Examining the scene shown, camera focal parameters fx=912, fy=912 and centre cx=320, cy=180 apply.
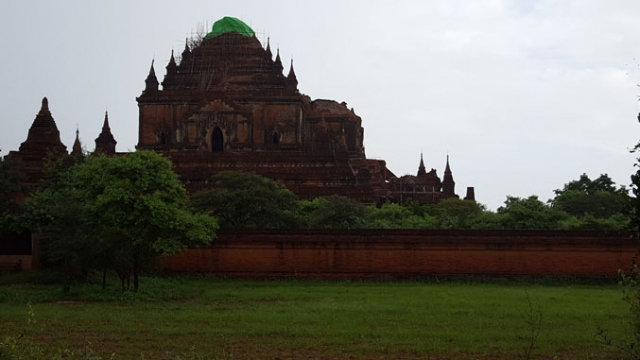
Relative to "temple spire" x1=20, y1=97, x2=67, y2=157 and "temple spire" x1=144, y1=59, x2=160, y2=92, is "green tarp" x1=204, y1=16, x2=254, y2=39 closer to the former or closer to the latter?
"temple spire" x1=144, y1=59, x2=160, y2=92

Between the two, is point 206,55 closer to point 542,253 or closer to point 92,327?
point 542,253

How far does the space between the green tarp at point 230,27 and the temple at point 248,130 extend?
0.08m

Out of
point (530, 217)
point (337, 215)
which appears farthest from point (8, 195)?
point (530, 217)

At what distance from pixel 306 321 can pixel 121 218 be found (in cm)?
983

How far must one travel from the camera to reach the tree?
23094mm

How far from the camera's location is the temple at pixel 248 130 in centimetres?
4350

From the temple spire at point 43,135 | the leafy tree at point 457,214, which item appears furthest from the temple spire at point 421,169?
the temple spire at point 43,135

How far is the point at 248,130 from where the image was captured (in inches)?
1951

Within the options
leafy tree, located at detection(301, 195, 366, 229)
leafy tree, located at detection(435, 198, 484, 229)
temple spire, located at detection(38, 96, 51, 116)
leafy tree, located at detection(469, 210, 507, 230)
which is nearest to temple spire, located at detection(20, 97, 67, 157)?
temple spire, located at detection(38, 96, 51, 116)

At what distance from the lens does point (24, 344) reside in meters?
12.7

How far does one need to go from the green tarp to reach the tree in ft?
110

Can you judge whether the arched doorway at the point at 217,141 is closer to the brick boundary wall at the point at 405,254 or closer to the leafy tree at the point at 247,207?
the leafy tree at the point at 247,207

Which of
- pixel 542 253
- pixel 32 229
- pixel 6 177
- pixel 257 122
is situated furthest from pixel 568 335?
pixel 257 122

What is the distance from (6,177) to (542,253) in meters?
17.1
